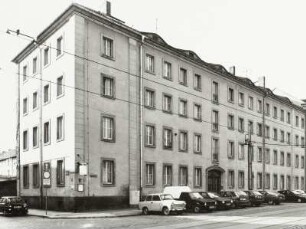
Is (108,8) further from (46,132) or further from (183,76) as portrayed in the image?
(46,132)

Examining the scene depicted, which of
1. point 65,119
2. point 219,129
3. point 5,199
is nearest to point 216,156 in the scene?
point 219,129

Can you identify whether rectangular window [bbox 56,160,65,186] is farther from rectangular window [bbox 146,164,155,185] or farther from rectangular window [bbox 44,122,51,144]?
rectangular window [bbox 146,164,155,185]

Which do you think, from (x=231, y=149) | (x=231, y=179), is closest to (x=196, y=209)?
(x=231, y=179)

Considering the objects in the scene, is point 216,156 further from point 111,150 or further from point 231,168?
point 111,150

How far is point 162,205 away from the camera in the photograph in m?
27.4

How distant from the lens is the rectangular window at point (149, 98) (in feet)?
116

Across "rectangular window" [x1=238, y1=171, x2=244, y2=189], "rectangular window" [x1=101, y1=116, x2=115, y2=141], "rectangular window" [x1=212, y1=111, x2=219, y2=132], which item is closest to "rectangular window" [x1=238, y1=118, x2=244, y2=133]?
"rectangular window" [x1=238, y1=171, x2=244, y2=189]

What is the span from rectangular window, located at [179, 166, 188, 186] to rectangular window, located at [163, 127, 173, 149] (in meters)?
2.41

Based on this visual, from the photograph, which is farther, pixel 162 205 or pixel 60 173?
pixel 60 173

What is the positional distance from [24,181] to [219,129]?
60.3 ft

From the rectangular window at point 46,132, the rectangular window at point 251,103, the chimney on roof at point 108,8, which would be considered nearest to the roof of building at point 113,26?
the chimney on roof at point 108,8

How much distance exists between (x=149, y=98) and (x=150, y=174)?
586 centimetres

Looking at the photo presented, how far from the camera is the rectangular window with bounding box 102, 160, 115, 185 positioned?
31.5m

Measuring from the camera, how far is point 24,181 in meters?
37.3
